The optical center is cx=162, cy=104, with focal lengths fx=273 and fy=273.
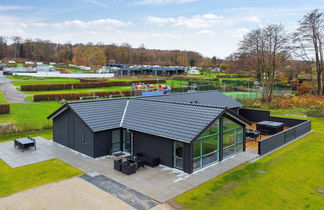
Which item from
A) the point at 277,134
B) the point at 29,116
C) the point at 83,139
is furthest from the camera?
the point at 29,116

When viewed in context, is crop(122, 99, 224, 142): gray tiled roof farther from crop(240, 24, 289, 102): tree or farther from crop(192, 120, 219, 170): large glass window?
crop(240, 24, 289, 102): tree

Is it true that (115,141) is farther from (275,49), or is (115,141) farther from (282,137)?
(275,49)

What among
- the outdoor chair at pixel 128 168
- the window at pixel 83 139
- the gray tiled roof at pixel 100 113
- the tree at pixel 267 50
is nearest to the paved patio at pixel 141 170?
the outdoor chair at pixel 128 168

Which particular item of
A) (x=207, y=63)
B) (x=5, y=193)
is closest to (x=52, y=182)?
(x=5, y=193)

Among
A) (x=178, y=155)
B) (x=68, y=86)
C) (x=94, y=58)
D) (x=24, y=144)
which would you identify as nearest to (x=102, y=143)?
(x=178, y=155)

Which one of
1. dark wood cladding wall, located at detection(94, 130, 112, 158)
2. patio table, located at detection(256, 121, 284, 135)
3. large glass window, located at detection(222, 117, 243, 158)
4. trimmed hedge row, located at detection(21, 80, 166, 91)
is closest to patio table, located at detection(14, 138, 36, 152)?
dark wood cladding wall, located at detection(94, 130, 112, 158)

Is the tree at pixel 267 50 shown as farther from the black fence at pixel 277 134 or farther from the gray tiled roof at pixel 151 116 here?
the gray tiled roof at pixel 151 116
